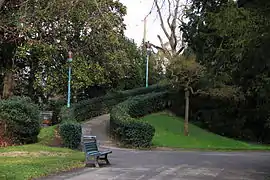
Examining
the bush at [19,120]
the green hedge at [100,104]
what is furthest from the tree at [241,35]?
the green hedge at [100,104]

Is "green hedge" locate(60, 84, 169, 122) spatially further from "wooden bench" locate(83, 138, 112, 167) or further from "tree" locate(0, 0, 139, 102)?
"wooden bench" locate(83, 138, 112, 167)

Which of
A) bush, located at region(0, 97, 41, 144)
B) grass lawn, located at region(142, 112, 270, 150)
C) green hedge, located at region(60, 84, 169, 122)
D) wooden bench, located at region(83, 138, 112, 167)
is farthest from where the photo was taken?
green hedge, located at region(60, 84, 169, 122)

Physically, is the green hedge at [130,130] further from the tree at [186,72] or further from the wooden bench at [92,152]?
the wooden bench at [92,152]

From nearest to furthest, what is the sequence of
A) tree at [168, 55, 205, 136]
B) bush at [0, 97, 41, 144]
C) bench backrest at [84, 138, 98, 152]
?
1. bench backrest at [84, 138, 98, 152]
2. bush at [0, 97, 41, 144]
3. tree at [168, 55, 205, 136]

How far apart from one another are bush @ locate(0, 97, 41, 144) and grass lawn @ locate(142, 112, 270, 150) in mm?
9380

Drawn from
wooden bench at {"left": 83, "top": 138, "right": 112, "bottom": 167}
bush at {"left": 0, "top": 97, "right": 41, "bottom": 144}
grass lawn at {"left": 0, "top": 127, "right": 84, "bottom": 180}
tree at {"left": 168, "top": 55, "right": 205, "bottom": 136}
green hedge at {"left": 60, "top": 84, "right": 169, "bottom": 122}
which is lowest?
grass lawn at {"left": 0, "top": 127, "right": 84, "bottom": 180}

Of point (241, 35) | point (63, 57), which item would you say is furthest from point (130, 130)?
point (241, 35)

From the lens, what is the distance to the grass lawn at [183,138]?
29388 mm

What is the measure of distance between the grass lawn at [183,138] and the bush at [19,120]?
9.38 metres

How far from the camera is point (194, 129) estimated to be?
37438 millimetres

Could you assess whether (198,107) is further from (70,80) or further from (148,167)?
(148,167)

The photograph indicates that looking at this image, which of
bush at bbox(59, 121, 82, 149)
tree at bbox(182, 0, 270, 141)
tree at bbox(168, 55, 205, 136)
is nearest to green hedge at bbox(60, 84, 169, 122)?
tree at bbox(168, 55, 205, 136)

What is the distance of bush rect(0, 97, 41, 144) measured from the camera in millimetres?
19906

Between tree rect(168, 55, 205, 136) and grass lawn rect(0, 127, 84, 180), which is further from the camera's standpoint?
tree rect(168, 55, 205, 136)
